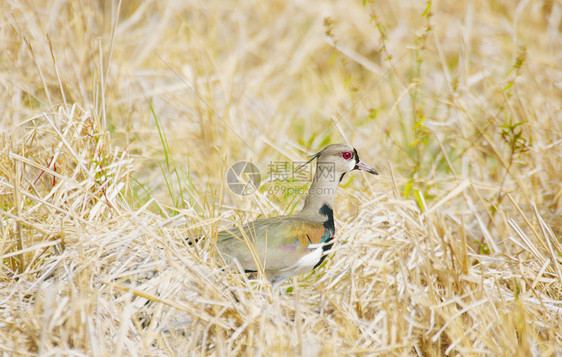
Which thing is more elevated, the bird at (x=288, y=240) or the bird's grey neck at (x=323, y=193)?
the bird's grey neck at (x=323, y=193)

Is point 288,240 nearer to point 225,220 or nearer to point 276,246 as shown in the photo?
point 276,246

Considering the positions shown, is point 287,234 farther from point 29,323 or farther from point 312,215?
point 29,323

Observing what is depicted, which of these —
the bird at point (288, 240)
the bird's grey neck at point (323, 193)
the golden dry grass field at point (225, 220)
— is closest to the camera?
the golden dry grass field at point (225, 220)

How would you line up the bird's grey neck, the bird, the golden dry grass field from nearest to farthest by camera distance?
1. the golden dry grass field
2. the bird
3. the bird's grey neck

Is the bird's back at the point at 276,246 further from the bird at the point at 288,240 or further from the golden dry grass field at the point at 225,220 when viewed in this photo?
the golden dry grass field at the point at 225,220

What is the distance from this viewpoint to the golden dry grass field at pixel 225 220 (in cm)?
237

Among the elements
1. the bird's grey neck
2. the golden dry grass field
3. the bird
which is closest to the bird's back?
the bird

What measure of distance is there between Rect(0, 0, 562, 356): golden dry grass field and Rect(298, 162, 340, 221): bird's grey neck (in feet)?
0.45

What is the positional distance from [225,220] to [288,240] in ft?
1.94

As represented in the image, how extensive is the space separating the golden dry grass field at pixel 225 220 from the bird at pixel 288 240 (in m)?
0.10

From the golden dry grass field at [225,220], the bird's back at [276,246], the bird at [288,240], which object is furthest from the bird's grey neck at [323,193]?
the bird's back at [276,246]

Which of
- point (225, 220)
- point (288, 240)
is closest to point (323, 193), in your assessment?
point (288, 240)

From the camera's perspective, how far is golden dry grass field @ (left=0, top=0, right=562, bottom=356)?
2365mm

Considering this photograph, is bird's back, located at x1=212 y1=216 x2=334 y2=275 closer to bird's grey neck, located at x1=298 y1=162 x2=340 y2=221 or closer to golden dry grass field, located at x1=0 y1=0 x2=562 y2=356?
golden dry grass field, located at x1=0 y1=0 x2=562 y2=356
